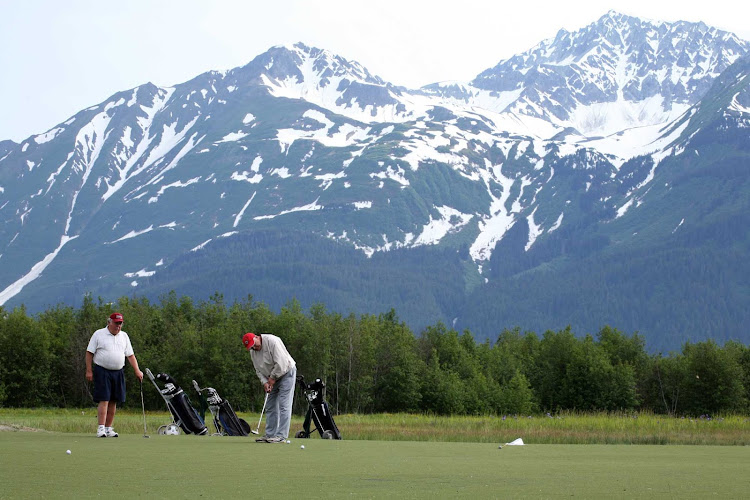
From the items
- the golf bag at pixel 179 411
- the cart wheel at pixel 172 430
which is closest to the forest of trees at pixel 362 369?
the golf bag at pixel 179 411

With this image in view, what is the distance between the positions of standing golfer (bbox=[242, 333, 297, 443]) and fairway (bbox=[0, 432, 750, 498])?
1435 mm

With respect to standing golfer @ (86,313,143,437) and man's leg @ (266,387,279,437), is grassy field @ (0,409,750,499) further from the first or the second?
standing golfer @ (86,313,143,437)

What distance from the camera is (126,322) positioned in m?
88.1

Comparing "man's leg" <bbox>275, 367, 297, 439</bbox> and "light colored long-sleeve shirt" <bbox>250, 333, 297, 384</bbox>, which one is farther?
"man's leg" <bbox>275, 367, 297, 439</bbox>

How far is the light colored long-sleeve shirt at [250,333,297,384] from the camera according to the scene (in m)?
22.0

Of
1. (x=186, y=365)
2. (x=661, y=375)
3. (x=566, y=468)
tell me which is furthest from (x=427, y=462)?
(x=661, y=375)

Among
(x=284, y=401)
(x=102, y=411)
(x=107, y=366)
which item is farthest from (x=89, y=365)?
(x=284, y=401)

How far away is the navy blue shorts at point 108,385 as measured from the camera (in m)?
22.3

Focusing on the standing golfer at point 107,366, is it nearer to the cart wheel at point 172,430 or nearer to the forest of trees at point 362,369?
the cart wheel at point 172,430

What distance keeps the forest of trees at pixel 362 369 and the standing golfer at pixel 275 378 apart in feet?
170

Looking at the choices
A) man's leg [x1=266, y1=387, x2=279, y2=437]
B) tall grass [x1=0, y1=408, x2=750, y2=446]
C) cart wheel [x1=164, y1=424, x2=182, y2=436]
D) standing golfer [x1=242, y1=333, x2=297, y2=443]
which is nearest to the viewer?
standing golfer [x1=242, y1=333, x2=297, y2=443]

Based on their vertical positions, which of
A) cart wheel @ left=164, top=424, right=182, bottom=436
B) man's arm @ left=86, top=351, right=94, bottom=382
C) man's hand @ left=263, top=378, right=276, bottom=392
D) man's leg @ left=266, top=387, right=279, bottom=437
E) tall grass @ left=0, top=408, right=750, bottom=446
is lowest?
tall grass @ left=0, top=408, right=750, bottom=446

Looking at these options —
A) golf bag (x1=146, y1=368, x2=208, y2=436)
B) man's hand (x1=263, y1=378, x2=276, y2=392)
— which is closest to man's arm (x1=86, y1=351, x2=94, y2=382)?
golf bag (x1=146, y1=368, x2=208, y2=436)

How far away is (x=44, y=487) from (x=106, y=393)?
32.9ft
